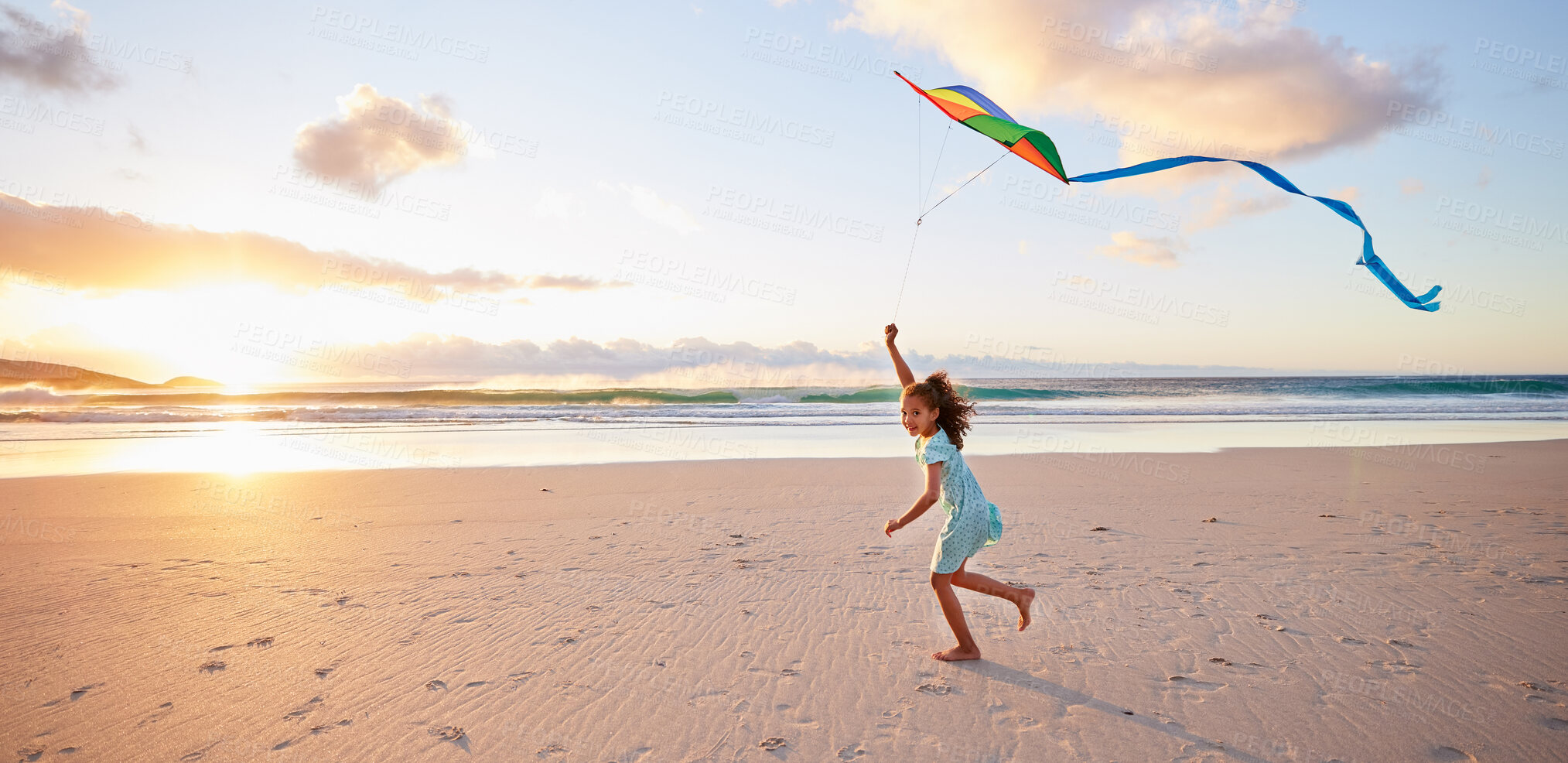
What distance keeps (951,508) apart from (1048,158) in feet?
7.94

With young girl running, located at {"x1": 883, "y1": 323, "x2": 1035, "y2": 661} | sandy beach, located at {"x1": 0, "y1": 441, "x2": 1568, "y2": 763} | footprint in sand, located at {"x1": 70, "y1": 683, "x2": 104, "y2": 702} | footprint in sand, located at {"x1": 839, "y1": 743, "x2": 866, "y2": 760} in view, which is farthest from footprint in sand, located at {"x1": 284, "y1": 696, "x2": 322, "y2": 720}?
young girl running, located at {"x1": 883, "y1": 323, "x2": 1035, "y2": 661}

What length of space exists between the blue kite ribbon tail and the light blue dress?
6.75 feet

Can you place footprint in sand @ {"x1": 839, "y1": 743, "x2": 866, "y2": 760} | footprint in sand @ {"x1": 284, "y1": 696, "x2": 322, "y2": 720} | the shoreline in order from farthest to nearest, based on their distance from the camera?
the shoreline
footprint in sand @ {"x1": 284, "y1": 696, "x2": 322, "y2": 720}
footprint in sand @ {"x1": 839, "y1": 743, "x2": 866, "y2": 760}

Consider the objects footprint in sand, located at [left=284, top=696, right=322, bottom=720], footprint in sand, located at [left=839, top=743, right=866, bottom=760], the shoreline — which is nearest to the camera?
footprint in sand, located at [left=839, top=743, right=866, bottom=760]

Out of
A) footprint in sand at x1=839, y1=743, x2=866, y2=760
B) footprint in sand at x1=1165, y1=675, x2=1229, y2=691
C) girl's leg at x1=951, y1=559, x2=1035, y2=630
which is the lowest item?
footprint in sand at x1=839, y1=743, x2=866, y2=760

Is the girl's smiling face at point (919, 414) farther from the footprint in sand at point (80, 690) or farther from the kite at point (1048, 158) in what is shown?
the footprint in sand at point (80, 690)

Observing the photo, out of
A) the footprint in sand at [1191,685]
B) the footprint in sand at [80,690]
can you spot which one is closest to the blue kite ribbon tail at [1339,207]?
the footprint in sand at [1191,685]

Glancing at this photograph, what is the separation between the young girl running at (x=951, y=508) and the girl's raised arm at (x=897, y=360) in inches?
6.1

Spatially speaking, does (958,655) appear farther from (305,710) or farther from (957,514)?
(305,710)

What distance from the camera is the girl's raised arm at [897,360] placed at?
429 centimetres

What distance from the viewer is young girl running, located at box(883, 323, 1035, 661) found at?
3.95 metres

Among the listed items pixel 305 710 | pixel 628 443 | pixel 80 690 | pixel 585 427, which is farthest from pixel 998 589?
pixel 585 427

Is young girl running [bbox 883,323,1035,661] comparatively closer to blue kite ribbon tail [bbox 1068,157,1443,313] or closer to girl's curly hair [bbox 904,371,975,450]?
girl's curly hair [bbox 904,371,975,450]

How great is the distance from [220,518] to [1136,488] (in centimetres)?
1174
